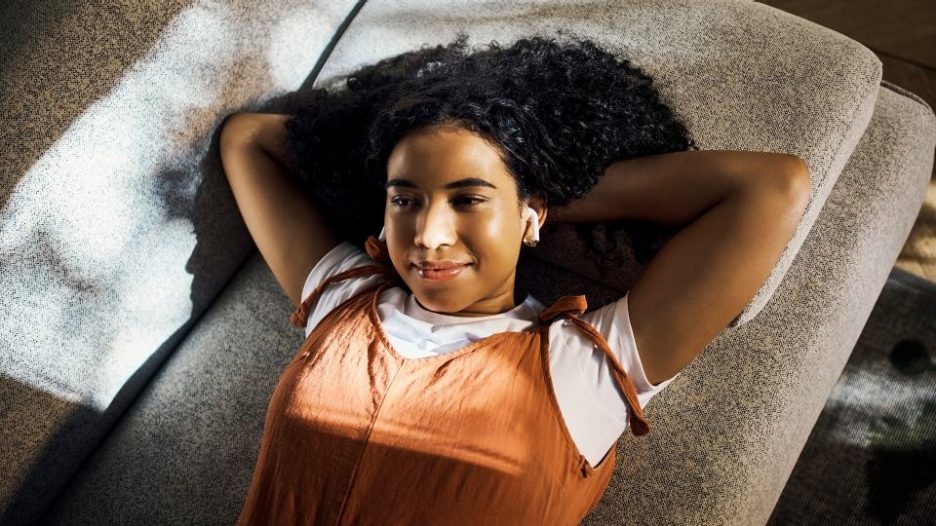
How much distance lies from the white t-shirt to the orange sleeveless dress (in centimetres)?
2

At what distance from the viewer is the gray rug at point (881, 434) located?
1.40 m

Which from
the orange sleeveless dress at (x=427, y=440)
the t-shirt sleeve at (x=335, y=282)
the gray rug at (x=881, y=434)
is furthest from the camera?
the gray rug at (x=881, y=434)

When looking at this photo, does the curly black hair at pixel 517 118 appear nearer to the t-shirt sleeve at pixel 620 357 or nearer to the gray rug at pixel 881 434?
the t-shirt sleeve at pixel 620 357

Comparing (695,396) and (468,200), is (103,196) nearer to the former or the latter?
(468,200)

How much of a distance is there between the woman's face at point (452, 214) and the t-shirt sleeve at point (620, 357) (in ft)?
0.56

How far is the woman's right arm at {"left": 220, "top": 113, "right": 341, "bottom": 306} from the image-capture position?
4.08 feet

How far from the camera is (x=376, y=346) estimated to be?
1.05 m

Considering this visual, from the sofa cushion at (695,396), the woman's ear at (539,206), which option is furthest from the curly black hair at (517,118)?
the sofa cushion at (695,396)

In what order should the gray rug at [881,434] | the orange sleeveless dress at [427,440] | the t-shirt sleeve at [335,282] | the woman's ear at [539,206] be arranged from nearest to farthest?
the orange sleeveless dress at [427,440] → the woman's ear at [539,206] → the t-shirt sleeve at [335,282] → the gray rug at [881,434]

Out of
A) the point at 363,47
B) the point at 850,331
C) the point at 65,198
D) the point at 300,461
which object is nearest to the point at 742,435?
the point at 850,331

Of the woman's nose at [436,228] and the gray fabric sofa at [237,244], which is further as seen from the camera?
the gray fabric sofa at [237,244]

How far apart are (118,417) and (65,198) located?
0.48 metres

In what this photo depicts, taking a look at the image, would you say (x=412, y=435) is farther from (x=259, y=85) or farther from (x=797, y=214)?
(x=259, y=85)

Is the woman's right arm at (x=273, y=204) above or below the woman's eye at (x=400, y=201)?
below
